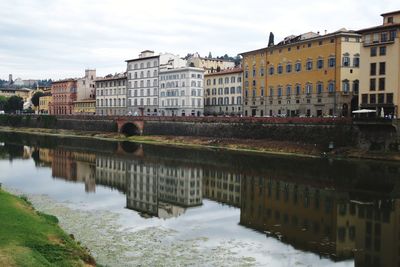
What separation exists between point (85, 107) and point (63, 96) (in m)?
18.1

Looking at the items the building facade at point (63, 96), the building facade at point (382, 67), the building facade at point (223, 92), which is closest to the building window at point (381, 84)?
the building facade at point (382, 67)

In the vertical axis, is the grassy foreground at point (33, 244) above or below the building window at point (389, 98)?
below

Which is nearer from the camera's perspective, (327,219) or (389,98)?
(327,219)

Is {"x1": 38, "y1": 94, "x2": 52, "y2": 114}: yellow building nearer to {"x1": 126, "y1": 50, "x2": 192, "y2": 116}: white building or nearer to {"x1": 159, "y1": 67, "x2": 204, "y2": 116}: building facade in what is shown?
{"x1": 126, "y1": 50, "x2": 192, "y2": 116}: white building

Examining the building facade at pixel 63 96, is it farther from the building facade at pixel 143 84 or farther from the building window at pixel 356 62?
the building window at pixel 356 62

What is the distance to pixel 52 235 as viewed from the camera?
23.4 m

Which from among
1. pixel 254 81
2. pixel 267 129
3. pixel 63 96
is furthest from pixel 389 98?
pixel 63 96

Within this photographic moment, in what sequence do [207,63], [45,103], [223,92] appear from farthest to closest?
[45,103], [207,63], [223,92]

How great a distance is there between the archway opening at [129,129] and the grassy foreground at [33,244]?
87.9 m

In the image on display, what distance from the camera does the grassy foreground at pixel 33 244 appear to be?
61.0 ft

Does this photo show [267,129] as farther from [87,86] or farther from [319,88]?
[87,86]

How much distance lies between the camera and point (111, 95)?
5723 inches

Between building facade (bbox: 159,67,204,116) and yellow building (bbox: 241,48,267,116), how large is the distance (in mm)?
19190

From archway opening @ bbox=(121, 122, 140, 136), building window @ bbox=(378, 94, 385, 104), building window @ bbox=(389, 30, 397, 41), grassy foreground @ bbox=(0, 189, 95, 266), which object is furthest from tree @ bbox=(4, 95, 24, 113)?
→ grassy foreground @ bbox=(0, 189, 95, 266)
